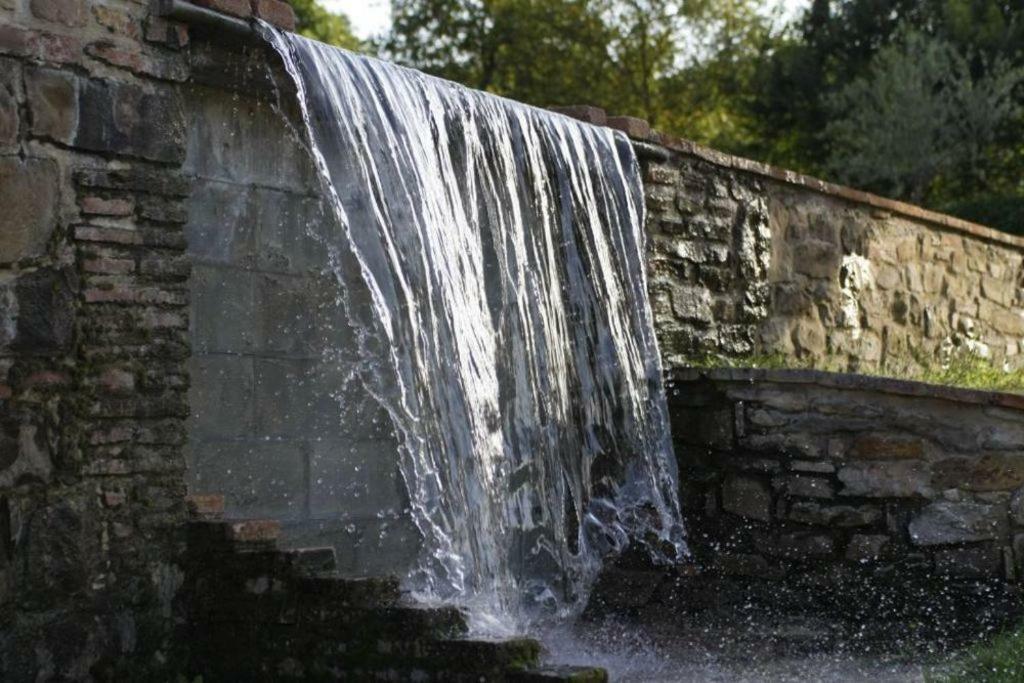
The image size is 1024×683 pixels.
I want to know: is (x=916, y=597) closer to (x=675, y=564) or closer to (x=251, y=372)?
(x=675, y=564)

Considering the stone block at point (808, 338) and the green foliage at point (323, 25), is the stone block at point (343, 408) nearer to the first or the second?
the stone block at point (808, 338)

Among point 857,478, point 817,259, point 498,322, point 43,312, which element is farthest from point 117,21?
point 817,259

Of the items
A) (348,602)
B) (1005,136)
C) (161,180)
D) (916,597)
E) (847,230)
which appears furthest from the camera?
(1005,136)

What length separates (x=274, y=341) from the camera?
179 inches

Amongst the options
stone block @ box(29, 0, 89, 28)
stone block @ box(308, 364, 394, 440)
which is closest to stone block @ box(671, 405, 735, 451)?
stone block @ box(308, 364, 394, 440)

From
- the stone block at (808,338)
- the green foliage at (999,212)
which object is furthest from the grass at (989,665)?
the green foliage at (999,212)

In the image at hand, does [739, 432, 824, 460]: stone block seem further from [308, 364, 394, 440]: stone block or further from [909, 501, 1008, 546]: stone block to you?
[308, 364, 394, 440]: stone block

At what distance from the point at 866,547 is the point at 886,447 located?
396 millimetres

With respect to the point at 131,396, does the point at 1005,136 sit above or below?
above

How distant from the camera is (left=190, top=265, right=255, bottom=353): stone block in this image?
4.29 metres

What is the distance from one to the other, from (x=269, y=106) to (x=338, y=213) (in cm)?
41

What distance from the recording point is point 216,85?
4324 mm

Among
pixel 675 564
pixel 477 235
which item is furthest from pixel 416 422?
pixel 675 564

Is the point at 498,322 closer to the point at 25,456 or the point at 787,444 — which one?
the point at 787,444
